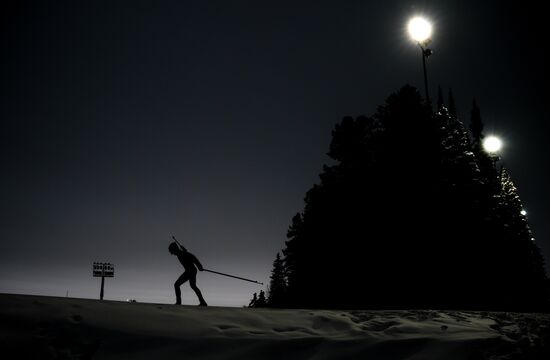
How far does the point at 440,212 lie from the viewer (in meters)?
20.4

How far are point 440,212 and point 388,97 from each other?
9851 mm

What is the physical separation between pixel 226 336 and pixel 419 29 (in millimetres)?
25153

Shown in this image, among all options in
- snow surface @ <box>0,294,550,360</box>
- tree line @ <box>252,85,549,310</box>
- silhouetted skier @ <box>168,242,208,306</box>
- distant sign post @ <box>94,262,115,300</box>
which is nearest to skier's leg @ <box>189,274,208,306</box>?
silhouetted skier @ <box>168,242,208,306</box>

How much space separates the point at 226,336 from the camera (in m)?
3.90

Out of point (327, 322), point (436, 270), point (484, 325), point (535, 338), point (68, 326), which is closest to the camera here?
point (68, 326)

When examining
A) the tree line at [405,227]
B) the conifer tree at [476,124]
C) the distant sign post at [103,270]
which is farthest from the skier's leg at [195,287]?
the conifer tree at [476,124]

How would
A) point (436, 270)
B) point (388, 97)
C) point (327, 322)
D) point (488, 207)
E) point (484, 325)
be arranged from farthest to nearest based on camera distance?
point (388, 97) → point (488, 207) → point (436, 270) → point (484, 325) → point (327, 322)

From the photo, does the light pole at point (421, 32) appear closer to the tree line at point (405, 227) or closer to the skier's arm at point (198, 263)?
the tree line at point (405, 227)

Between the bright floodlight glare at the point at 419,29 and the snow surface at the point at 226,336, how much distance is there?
22.6 metres

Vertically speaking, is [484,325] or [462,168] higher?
[462,168]

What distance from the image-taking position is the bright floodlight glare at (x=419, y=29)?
2303 cm

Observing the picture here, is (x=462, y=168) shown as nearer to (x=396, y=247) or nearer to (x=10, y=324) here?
(x=396, y=247)

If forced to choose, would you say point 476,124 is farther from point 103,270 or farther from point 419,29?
point 103,270

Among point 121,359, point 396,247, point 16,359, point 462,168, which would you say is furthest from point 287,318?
point 462,168
